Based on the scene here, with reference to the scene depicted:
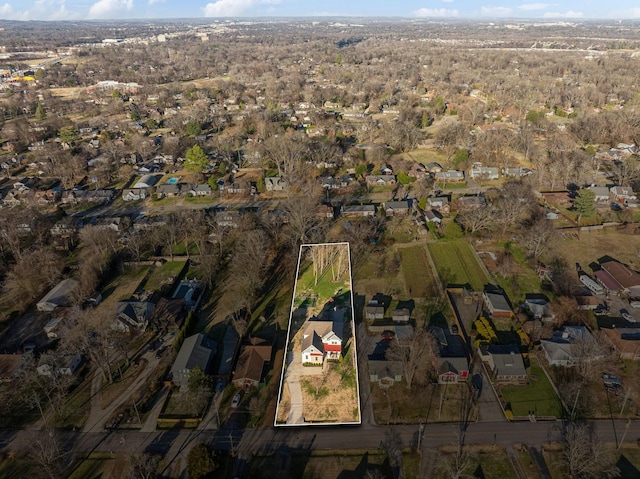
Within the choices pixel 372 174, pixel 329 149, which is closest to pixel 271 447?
pixel 372 174


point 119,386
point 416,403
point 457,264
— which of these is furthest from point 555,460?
point 119,386

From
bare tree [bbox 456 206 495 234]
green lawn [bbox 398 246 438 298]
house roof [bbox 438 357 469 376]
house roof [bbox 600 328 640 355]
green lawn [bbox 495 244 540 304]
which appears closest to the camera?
house roof [bbox 438 357 469 376]

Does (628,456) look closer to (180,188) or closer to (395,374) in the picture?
(395,374)

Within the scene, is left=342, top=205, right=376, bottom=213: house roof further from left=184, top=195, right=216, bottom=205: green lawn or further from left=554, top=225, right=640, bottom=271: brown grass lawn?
left=554, top=225, right=640, bottom=271: brown grass lawn

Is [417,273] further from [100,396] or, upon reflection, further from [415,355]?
[100,396]

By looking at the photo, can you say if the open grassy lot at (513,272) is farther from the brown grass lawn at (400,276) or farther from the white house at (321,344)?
the white house at (321,344)

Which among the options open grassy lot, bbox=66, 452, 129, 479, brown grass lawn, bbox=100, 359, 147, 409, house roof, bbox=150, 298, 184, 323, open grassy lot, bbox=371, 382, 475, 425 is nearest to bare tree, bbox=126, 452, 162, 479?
open grassy lot, bbox=66, 452, 129, 479

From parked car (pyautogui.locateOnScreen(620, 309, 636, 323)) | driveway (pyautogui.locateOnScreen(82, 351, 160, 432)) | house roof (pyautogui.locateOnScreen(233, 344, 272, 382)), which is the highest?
house roof (pyautogui.locateOnScreen(233, 344, 272, 382))
